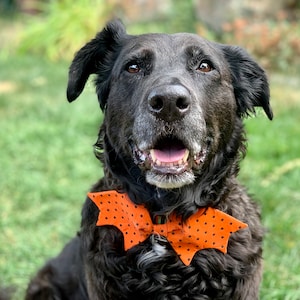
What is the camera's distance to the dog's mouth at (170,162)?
8.52 ft

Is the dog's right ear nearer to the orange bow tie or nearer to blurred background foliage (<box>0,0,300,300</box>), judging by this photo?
blurred background foliage (<box>0,0,300,300</box>)

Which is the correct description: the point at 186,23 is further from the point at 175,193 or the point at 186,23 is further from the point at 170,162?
the point at 170,162

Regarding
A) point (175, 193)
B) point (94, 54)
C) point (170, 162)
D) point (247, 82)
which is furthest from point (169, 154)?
point (94, 54)

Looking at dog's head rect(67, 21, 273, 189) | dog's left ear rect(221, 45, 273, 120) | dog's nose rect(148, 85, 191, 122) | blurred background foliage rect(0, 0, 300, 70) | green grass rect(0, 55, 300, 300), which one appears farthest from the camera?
blurred background foliage rect(0, 0, 300, 70)

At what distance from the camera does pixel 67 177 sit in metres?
5.56

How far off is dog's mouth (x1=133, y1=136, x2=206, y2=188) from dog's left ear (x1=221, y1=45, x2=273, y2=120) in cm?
49

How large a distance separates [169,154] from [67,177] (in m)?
3.05

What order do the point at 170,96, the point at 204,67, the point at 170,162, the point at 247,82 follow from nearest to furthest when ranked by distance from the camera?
the point at 170,96, the point at 170,162, the point at 204,67, the point at 247,82

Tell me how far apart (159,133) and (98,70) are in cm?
78

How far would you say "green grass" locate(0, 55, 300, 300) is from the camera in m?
4.11

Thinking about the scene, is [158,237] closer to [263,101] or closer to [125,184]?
[125,184]

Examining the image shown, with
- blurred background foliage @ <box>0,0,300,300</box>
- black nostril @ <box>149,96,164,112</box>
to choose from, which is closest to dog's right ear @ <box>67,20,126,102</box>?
blurred background foliage @ <box>0,0,300,300</box>

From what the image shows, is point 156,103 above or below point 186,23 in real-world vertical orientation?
below

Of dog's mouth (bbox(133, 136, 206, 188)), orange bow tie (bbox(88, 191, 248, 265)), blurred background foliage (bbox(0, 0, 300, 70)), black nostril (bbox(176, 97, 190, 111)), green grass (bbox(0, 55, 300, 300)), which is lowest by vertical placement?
green grass (bbox(0, 55, 300, 300))
